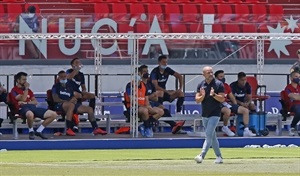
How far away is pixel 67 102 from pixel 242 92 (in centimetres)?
456

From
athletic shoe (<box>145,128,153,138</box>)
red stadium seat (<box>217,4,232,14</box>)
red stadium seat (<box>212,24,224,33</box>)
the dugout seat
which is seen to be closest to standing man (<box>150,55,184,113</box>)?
athletic shoe (<box>145,128,153,138</box>)

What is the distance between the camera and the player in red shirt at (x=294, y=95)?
1193 inches

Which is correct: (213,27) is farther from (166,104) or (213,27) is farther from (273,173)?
(273,173)

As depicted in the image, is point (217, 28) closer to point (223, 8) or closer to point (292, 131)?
point (223, 8)

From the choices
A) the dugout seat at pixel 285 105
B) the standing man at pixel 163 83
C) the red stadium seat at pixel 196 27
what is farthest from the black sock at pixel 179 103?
the red stadium seat at pixel 196 27

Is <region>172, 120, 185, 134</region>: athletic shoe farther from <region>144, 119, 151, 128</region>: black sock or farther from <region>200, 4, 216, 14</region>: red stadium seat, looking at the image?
<region>200, 4, 216, 14</region>: red stadium seat

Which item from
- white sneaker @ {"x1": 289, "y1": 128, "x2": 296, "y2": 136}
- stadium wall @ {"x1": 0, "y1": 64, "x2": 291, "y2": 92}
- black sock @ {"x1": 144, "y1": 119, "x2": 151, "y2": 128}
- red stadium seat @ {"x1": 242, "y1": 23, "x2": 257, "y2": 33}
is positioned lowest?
white sneaker @ {"x1": 289, "y1": 128, "x2": 296, "y2": 136}

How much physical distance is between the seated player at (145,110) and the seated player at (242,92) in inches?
85.6

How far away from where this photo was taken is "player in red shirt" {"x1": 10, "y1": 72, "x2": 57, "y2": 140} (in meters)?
28.5

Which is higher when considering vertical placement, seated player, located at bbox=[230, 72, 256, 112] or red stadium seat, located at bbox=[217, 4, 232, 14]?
red stadium seat, located at bbox=[217, 4, 232, 14]

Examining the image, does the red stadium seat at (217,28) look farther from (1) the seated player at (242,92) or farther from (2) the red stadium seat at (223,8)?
(1) the seated player at (242,92)

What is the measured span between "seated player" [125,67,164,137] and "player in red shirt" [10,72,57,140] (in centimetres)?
219

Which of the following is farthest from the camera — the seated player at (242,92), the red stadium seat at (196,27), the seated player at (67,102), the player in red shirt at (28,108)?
the red stadium seat at (196,27)

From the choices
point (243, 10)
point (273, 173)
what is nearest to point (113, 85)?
point (243, 10)
